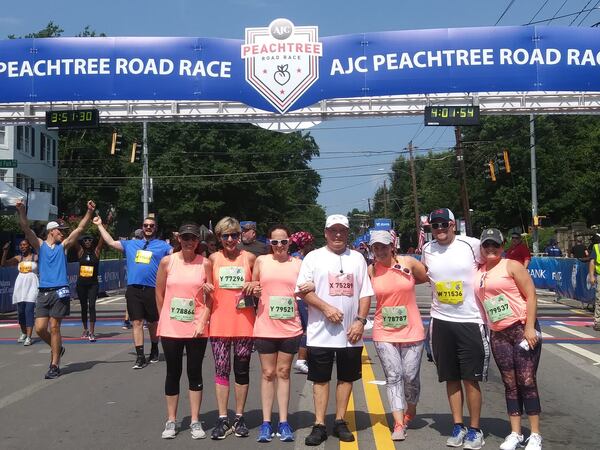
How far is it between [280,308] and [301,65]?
1227 centimetres

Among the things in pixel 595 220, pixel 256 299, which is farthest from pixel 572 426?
pixel 595 220

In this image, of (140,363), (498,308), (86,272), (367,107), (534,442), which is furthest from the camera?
(367,107)

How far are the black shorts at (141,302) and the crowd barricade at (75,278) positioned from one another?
335 inches

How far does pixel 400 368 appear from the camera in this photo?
20.2ft

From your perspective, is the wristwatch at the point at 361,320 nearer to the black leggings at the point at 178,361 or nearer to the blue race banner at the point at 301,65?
the black leggings at the point at 178,361

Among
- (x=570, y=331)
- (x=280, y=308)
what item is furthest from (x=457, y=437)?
(x=570, y=331)

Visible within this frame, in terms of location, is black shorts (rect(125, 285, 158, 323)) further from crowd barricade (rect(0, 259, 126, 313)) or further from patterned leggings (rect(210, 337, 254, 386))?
crowd barricade (rect(0, 259, 126, 313))

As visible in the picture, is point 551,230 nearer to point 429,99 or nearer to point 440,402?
point 429,99

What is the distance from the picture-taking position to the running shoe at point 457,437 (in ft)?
19.1

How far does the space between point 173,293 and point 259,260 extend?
0.77 meters

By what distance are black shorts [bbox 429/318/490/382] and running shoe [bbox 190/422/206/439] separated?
197cm

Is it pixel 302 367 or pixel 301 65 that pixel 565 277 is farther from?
pixel 302 367

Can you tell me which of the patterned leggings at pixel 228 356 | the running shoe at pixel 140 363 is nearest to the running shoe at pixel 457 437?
the patterned leggings at pixel 228 356

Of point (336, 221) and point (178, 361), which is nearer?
point (336, 221)
